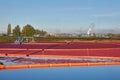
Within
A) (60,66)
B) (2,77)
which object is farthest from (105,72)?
(2,77)

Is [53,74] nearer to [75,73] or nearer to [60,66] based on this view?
[75,73]

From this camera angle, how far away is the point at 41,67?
12625 mm

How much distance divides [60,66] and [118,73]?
9.40 ft

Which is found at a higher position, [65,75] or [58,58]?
[58,58]

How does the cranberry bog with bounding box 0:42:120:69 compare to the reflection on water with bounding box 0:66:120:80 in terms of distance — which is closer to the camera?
the reflection on water with bounding box 0:66:120:80

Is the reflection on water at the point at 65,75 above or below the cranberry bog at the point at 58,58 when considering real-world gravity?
below

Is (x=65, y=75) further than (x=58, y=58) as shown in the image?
No

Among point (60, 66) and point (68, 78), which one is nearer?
point (68, 78)

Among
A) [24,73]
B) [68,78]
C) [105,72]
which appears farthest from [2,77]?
[105,72]

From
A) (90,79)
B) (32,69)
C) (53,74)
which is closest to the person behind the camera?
(90,79)

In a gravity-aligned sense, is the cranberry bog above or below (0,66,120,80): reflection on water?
above

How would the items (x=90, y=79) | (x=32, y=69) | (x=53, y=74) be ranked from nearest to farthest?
1. (x=90, y=79)
2. (x=53, y=74)
3. (x=32, y=69)

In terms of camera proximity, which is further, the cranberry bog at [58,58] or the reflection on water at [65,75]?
the cranberry bog at [58,58]

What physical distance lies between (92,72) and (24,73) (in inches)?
94.9
